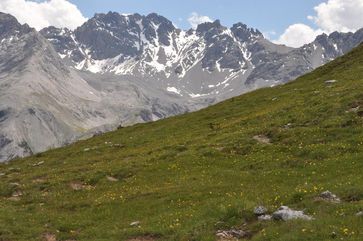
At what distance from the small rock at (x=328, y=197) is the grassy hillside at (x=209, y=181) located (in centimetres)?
45

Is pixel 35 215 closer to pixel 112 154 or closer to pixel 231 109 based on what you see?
pixel 112 154

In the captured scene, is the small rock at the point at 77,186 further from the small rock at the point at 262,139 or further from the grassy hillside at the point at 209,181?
the small rock at the point at 262,139

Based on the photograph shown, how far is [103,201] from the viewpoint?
130ft

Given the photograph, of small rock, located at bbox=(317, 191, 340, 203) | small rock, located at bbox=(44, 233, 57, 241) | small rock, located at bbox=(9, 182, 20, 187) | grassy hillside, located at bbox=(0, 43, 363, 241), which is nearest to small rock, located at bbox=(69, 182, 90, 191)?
grassy hillside, located at bbox=(0, 43, 363, 241)

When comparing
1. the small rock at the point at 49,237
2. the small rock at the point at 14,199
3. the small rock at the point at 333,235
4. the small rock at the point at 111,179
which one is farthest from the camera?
the small rock at the point at 111,179

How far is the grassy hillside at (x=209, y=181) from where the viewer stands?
29.4 m

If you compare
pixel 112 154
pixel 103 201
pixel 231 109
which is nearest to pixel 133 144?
pixel 112 154

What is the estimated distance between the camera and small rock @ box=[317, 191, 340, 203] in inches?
1133

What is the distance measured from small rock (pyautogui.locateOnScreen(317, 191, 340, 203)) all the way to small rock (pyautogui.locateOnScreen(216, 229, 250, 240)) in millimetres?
5060

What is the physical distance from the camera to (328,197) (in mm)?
29250

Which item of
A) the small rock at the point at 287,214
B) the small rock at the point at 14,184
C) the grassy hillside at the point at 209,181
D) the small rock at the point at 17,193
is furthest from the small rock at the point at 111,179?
the small rock at the point at 287,214

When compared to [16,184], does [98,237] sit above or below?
below

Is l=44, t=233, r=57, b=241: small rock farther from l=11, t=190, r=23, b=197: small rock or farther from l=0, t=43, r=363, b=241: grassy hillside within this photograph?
l=11, t=190, r=23, b=197: small rock

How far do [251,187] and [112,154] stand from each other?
29135 millimetres
